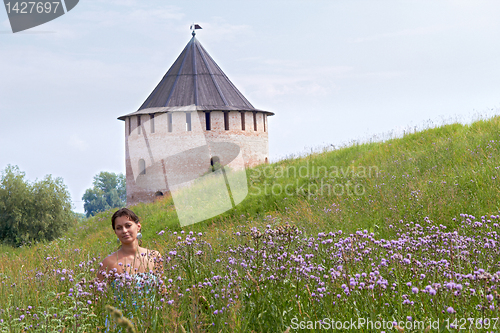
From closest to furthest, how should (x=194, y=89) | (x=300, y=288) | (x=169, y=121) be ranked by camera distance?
(x=300, y=288) < (x=169, y=121) < (x=194, y=89)

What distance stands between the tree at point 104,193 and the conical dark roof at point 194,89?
168 feet

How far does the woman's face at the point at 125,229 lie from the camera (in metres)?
4.11

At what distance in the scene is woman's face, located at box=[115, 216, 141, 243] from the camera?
162 inches

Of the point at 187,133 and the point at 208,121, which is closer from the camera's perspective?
the point at 187,133

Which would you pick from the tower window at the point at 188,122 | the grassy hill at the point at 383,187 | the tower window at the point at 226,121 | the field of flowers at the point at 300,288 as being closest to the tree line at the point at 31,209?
the grassy hill at the point at 383,187

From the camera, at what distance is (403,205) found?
6.95m

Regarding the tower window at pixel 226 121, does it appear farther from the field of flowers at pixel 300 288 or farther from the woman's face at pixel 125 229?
the woman's face at pixel 125 229

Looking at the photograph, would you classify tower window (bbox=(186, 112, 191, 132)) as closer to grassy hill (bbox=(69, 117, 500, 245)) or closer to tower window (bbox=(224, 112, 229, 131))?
tower window (bbox=(224, 112, 229, 131))

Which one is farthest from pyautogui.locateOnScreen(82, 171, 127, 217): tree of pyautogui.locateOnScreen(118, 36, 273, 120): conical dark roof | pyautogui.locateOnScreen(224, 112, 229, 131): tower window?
pyautogui.locateOnScreen(224, 112, 229, 131): tower window

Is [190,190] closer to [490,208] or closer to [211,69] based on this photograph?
[490,208]

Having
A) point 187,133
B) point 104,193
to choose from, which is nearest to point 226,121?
point 187,133

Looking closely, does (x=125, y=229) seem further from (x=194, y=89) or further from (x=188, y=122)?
(x=194, y=89)

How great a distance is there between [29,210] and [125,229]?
20035 mm

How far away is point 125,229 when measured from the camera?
13.5 feet
